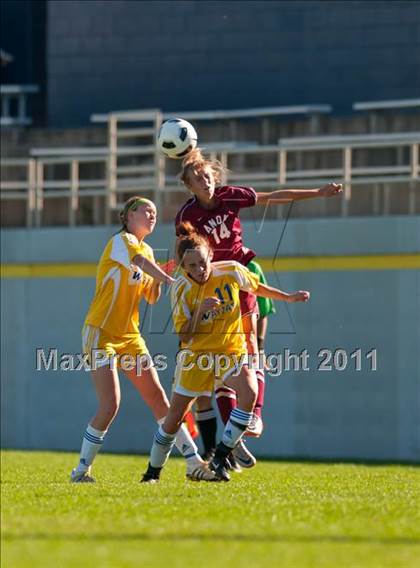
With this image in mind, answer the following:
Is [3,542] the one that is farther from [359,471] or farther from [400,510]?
[359,471]

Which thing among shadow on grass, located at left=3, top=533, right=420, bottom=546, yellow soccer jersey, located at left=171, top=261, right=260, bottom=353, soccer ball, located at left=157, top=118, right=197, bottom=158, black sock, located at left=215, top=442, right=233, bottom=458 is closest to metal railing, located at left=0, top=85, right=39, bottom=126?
soccer ball, located at left=157, top=118, right=197, bottom=158

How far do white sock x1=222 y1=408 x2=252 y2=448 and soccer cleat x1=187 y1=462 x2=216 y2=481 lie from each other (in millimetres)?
364

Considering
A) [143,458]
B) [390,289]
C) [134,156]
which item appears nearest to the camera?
[143,458]

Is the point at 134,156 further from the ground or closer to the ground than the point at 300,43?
closer to the ground

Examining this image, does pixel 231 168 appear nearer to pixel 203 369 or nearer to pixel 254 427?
pixel 254 427

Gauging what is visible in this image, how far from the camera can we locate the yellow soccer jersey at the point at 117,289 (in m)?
10.4

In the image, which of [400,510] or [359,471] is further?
[359,471]

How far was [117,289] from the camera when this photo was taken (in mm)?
10453

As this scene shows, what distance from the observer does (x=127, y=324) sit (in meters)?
10.5

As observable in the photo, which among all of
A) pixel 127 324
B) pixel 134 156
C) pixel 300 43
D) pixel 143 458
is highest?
pixel 300 43

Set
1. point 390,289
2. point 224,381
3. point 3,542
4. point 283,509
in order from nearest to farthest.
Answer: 1. point 3,542
2. point 283,509
3. point 224,381
4. point 390,289

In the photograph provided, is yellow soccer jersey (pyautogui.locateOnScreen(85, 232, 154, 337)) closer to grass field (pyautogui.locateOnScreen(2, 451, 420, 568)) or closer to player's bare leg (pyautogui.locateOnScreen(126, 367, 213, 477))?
player's bare leg (pyautogui.locateOnScreen(126, 367, 213, 477))

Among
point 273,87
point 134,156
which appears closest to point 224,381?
point 134,156

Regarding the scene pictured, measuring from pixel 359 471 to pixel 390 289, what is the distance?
446 cm
